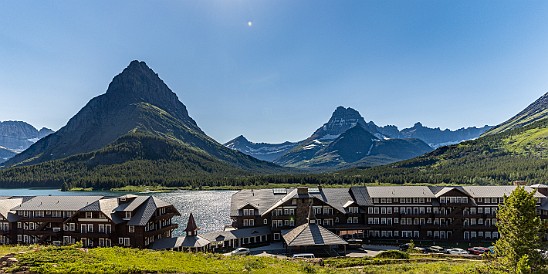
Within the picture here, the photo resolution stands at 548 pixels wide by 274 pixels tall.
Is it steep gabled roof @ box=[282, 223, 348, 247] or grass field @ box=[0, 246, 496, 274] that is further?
steep gabled roof @ box=[282, 223, 348, 247]

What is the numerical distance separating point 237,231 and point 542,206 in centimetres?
7187

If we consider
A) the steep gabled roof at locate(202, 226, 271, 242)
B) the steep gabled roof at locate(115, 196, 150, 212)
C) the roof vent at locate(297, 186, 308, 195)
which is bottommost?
the steep gabled roof at locate(202, 226, 271, 242)

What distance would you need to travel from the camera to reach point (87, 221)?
69.8 m

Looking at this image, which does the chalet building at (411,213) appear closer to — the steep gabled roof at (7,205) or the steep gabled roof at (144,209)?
the steep gabled roof at (144,209)

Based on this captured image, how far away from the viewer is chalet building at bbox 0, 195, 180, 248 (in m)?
68.8

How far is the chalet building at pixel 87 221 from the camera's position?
226 feet

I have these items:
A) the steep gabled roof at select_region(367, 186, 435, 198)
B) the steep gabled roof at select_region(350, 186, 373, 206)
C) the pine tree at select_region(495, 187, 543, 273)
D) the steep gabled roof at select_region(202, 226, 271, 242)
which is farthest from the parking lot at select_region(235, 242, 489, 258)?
the pine tree at select_region(495, 187, 543, 273)

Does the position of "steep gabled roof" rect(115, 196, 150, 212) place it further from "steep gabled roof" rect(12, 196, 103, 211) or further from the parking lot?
the parking lot

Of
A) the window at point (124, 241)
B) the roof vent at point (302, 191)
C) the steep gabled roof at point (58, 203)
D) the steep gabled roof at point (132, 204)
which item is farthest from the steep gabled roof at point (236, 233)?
the steep gabled roof at point (58, 203)

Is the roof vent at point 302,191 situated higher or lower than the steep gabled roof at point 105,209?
higher

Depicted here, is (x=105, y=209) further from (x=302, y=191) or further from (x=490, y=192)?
(x=490, y=192)

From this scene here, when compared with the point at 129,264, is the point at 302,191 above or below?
above

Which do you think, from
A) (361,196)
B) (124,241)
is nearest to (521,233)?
(361,196)

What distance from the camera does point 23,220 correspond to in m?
75.0
